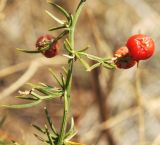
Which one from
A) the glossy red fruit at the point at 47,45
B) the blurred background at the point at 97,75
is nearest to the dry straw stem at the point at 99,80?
the blurred background at the point at 97,75

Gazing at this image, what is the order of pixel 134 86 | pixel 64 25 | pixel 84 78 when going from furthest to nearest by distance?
1. pixel 84 78
2. pixel 134 86
3. pixel 64 25

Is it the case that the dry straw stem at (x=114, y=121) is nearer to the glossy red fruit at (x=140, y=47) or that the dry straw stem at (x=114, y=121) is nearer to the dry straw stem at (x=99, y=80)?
the dry straw stem at (x=99, y=80)

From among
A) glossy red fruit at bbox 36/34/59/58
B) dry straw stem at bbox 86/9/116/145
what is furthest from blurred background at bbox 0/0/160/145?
glossy red fruit at bbox 36/34/59/58

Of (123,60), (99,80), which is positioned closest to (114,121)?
(99,80)

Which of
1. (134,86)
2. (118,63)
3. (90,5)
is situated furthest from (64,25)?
(90,5)

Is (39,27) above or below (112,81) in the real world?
above

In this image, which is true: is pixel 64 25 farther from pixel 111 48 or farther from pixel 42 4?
pixel 42 4
